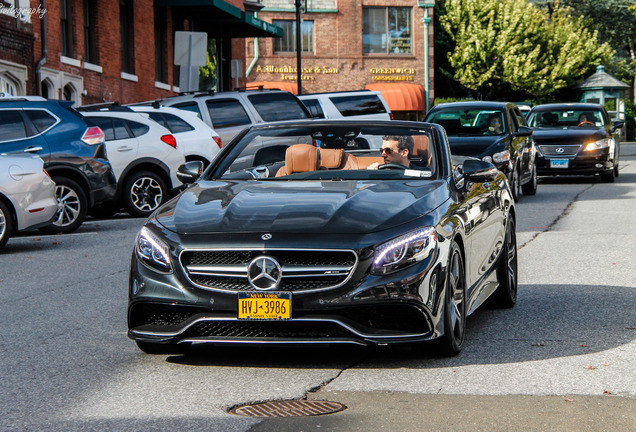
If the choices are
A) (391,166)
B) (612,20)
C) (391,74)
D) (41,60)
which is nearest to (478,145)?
(391,166)

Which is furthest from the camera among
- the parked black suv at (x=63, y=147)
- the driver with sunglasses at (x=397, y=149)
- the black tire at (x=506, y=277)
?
the parked black suv at (x=63, y=147)

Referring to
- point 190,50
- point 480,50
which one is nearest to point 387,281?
point 190,50

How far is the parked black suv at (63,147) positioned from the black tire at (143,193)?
178 cm

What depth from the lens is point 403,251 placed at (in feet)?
19.6

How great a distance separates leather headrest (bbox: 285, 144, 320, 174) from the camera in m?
7.57

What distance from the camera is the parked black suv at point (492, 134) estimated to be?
18297 mm

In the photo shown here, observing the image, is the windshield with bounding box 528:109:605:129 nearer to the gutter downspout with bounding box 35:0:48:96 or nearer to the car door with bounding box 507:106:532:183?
the car door with bounding box 507:106:532:183

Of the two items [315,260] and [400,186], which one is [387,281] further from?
[400,186]

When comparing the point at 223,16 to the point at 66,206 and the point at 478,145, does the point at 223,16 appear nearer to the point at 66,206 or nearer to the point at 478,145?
the point at 478,145

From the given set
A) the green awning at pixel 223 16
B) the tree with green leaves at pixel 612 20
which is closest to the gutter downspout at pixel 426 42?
the tree with green leaves at pixel 612 20

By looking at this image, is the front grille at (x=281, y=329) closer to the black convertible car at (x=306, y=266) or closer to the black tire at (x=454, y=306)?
the black convertible car at (x=306, y=266)

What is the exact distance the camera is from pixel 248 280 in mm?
5914

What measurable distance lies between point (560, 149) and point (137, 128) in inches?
399

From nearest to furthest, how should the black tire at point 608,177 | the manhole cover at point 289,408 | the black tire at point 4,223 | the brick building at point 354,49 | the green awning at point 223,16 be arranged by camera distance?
the manhole cover at point 289,408
the black tire at point 4,223
the black tire at point 608,177
the green awning at point 223,16
the brick building at point 354,49
